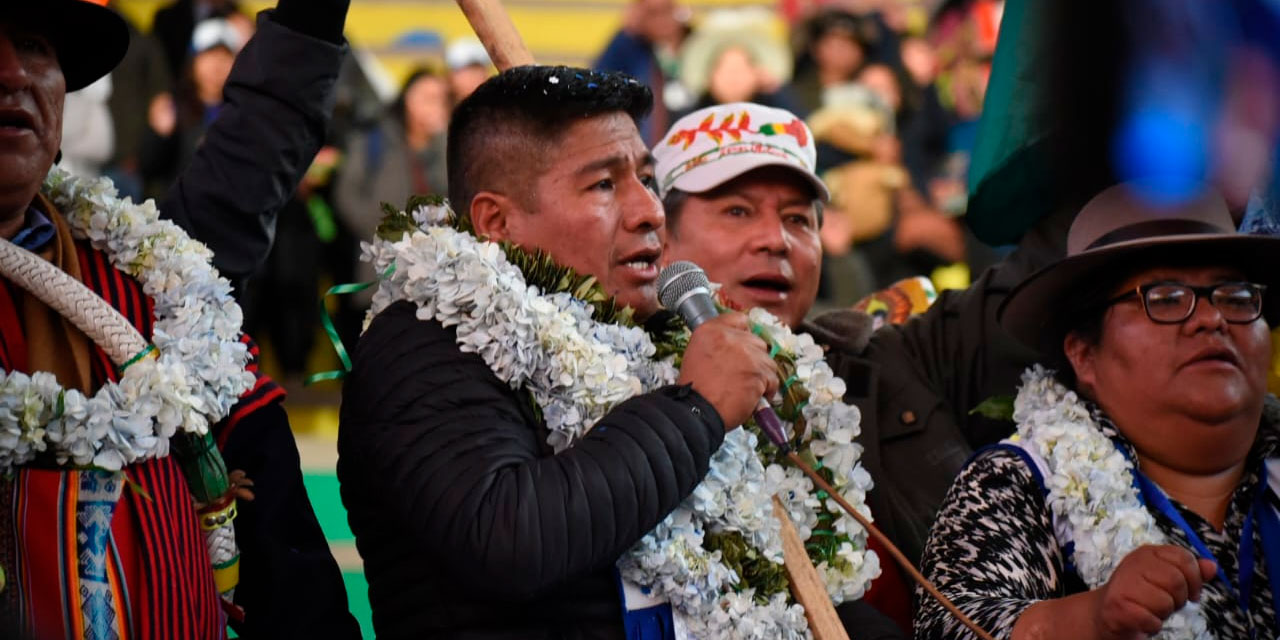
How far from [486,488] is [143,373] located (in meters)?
0.59

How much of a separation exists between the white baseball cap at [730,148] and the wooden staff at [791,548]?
99 centimetres

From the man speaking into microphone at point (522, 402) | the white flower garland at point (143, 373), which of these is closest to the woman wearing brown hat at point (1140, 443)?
the man speaking into microphone at point (522, 402)

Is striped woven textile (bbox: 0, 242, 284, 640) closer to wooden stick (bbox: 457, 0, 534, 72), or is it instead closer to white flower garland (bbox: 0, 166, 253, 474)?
white flower garland (bbox: 0, 166, 253, 474)

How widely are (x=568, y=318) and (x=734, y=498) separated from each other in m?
0.45

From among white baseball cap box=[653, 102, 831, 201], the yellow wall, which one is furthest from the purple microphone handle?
the yellow wall

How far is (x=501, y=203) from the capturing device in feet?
10.3

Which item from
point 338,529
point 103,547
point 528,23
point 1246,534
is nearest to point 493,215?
point 103,547

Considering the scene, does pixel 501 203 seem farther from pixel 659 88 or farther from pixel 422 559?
pixel 659 88

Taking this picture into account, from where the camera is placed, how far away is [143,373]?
2.61 metres

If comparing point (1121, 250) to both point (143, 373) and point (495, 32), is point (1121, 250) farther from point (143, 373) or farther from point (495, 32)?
point (143, 373)

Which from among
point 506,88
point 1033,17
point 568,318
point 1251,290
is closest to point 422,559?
point 568,318

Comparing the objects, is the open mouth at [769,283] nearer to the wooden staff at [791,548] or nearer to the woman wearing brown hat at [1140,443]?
the woman wearing brown hat at [1140,443]

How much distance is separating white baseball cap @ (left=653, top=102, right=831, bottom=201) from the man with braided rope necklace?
4.26 ft

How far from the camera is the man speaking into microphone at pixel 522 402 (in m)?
2.60
